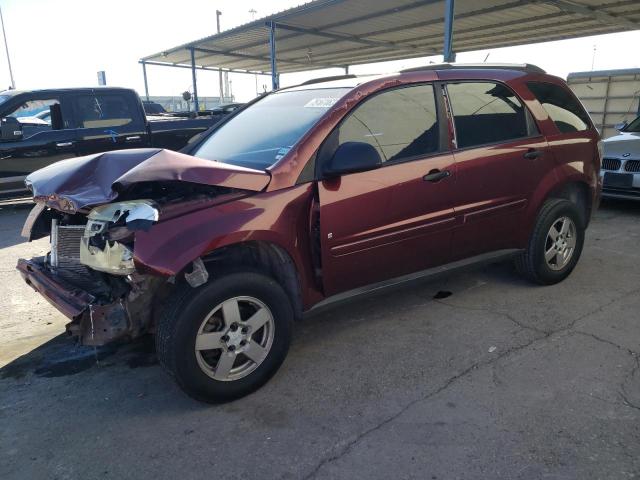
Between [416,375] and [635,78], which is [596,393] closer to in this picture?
[416,375]

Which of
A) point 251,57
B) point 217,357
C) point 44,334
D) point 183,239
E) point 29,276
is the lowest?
point 44,334

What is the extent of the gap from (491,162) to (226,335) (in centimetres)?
237

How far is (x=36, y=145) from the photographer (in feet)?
26.0

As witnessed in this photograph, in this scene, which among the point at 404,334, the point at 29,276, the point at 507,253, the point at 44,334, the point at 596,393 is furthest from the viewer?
the point at 507,253

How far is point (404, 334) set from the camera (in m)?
3.54

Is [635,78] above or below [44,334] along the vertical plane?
above

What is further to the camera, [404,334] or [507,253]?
[507,253]

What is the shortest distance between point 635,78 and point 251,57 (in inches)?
566

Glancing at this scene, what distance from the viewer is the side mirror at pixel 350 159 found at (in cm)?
287

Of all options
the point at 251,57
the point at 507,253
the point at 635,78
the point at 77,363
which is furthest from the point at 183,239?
the point at 251,57

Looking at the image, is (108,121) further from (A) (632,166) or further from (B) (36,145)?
(A) (632,166)

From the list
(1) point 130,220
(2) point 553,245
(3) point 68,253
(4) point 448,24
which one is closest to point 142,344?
(3) point 68,253

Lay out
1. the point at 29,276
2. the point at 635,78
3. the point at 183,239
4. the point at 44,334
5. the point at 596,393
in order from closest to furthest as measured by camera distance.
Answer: the point at 183,239, the point at 596,393, the point at 29,276, the point at 44,334, the point at 635,78


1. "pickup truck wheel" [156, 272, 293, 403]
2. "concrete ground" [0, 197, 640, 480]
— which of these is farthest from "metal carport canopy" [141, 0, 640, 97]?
"pickup truck wheel" [156, 272, 293, 403]
